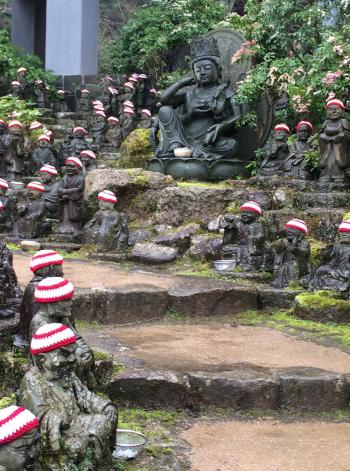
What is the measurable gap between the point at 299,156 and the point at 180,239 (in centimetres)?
275

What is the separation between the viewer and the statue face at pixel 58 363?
392 centimetres

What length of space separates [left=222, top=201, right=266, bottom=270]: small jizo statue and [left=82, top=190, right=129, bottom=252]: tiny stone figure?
1706 mm

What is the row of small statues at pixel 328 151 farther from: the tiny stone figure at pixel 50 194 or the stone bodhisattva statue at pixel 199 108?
the tiny stone figure at pixel 50 194

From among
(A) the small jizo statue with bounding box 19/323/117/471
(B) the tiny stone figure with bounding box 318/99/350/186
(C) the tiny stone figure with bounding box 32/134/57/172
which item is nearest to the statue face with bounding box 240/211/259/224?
(B) the tiny stone figure with bounding box 318/99/350/186

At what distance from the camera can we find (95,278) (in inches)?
331

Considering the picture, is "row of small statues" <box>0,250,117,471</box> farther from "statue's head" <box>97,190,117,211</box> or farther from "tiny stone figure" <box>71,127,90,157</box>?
"tiny stone figure" <box>71,127,90,157</box>

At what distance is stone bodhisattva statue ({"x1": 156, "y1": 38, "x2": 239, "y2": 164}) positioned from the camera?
523 inches

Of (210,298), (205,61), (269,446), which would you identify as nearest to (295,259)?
(210,298)

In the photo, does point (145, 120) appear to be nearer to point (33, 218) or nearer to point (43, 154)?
point (43, 154)

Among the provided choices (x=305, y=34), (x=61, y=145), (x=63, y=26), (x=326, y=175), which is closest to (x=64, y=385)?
(x=326, y=175)

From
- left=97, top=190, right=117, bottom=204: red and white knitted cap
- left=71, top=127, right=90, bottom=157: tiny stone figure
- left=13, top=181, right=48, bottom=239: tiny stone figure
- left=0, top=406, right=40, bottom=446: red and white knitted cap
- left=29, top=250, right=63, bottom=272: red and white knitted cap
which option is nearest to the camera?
left=0, top=406, right=40, bottom=446: red and white knitted cap

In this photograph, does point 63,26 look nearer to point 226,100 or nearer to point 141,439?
point 226,100

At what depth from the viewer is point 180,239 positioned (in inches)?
402

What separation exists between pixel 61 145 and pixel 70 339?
13655 mm
